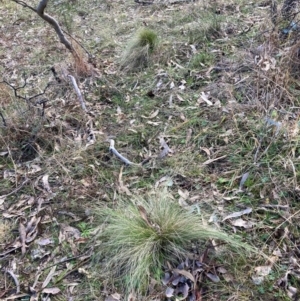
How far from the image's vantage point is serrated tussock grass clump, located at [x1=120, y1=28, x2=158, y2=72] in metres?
3.87

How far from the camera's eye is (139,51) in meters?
3.88

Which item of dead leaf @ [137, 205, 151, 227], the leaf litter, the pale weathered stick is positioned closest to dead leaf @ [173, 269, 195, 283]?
the leaf litter

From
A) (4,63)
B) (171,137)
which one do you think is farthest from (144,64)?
(4,63)

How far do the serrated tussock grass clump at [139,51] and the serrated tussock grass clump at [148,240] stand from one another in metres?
2.21

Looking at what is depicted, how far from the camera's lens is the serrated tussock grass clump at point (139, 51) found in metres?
3.87

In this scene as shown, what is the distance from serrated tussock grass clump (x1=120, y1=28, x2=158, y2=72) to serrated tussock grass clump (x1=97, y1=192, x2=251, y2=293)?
2.21 m

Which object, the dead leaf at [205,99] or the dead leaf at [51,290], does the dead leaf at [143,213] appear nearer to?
the dead leaf at [51,290]

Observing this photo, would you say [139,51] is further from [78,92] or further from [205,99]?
[205,99]

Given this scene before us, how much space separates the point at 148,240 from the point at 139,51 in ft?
8.25

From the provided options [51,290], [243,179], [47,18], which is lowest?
[51,290]

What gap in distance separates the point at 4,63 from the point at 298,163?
3802 millimetres

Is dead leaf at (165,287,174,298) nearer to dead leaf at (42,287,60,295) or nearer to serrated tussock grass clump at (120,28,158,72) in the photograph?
dead leaf at (42,287,60,295)

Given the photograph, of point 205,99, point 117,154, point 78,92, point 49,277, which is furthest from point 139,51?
point 49,277

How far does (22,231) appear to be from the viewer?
230 cm
